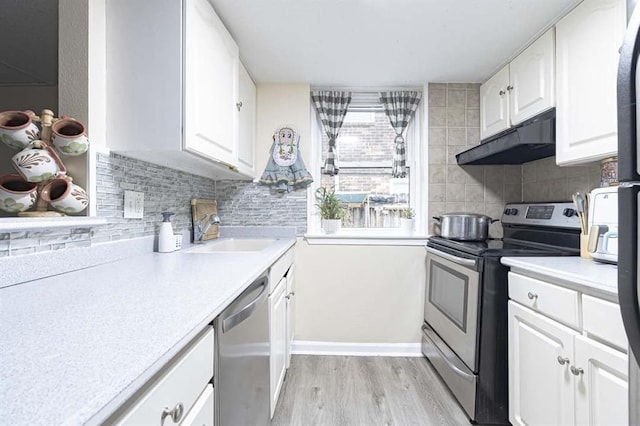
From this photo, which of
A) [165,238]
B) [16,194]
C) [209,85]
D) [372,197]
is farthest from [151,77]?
[372,197]

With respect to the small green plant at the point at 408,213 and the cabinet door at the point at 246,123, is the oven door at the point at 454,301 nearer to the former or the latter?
the small green plant at the point at 408,213

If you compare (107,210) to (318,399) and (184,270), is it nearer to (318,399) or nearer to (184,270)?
(184,270)

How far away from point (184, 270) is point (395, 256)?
1.69 metres

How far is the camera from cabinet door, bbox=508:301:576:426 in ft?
3.81

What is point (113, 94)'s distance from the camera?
124 cm

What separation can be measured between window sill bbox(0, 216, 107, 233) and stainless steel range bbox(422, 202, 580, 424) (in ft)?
5.64

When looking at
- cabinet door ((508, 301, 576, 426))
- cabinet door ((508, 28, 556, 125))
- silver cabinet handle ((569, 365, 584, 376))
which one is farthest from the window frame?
silver cabinet handle ((569, 365, 584, 376))

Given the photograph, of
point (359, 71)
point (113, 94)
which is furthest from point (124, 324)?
point (359, 71)

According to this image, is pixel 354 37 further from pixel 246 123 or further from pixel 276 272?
pixel 276 272

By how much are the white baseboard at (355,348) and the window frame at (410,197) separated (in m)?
0.79

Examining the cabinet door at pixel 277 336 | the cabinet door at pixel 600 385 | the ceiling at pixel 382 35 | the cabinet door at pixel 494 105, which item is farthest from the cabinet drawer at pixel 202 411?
the cabinet door at pixel 494 105

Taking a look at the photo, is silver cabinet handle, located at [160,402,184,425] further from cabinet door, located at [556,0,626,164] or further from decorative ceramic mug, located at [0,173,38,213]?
cabinet door, located at [556,0,626,164]

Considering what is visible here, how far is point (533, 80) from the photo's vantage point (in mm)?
1811

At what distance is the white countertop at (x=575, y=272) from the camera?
3.30 feet
